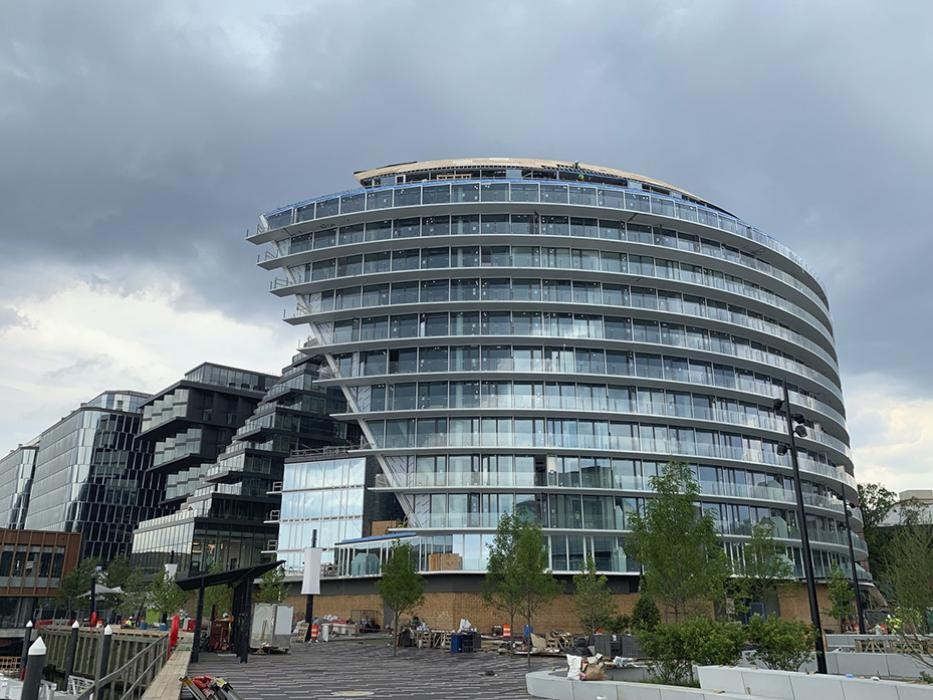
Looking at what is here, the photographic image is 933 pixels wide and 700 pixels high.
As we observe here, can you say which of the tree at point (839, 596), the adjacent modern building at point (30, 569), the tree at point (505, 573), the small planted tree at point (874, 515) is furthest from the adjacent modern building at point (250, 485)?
the small planted tree at point (874, 515)

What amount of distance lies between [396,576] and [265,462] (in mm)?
41424

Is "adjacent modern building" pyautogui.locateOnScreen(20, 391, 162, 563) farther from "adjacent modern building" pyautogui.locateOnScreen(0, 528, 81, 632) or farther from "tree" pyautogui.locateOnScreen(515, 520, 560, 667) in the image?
"tree" pyautogui.locateOnScreen(515, 520, 560, 667)

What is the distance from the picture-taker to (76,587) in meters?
70.2

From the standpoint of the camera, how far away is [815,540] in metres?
56.3

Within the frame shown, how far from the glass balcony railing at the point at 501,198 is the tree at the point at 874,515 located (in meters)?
39.4

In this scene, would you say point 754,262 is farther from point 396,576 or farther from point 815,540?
point 396,576

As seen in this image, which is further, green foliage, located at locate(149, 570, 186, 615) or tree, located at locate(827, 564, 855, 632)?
green foliage, located at locate(149, 570, 186, 615)

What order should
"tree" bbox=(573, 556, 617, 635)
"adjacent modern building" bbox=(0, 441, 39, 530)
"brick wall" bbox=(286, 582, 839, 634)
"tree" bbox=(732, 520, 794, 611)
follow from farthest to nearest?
"adjacent modern building" bbox=(0, 441, 39, 530)
"brick wall" bbox=(286, 582, 839, 634)
"tree" bbox=(732, 520, 794, 611)
"tree" bbox=(573, 556, 617, 635)

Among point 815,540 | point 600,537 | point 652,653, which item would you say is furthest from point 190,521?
point 652,653

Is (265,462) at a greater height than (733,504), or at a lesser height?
greater

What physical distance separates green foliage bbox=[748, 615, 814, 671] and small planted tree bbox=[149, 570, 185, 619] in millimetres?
44887

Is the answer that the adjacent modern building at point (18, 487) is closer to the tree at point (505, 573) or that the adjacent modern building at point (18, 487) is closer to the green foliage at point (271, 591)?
the green foliage at point (271, 591)

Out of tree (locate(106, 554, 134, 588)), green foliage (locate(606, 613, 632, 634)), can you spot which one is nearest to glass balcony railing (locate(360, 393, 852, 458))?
green foliage (locate(606, 613, 632, 634))

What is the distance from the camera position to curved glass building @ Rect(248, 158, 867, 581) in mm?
52438
